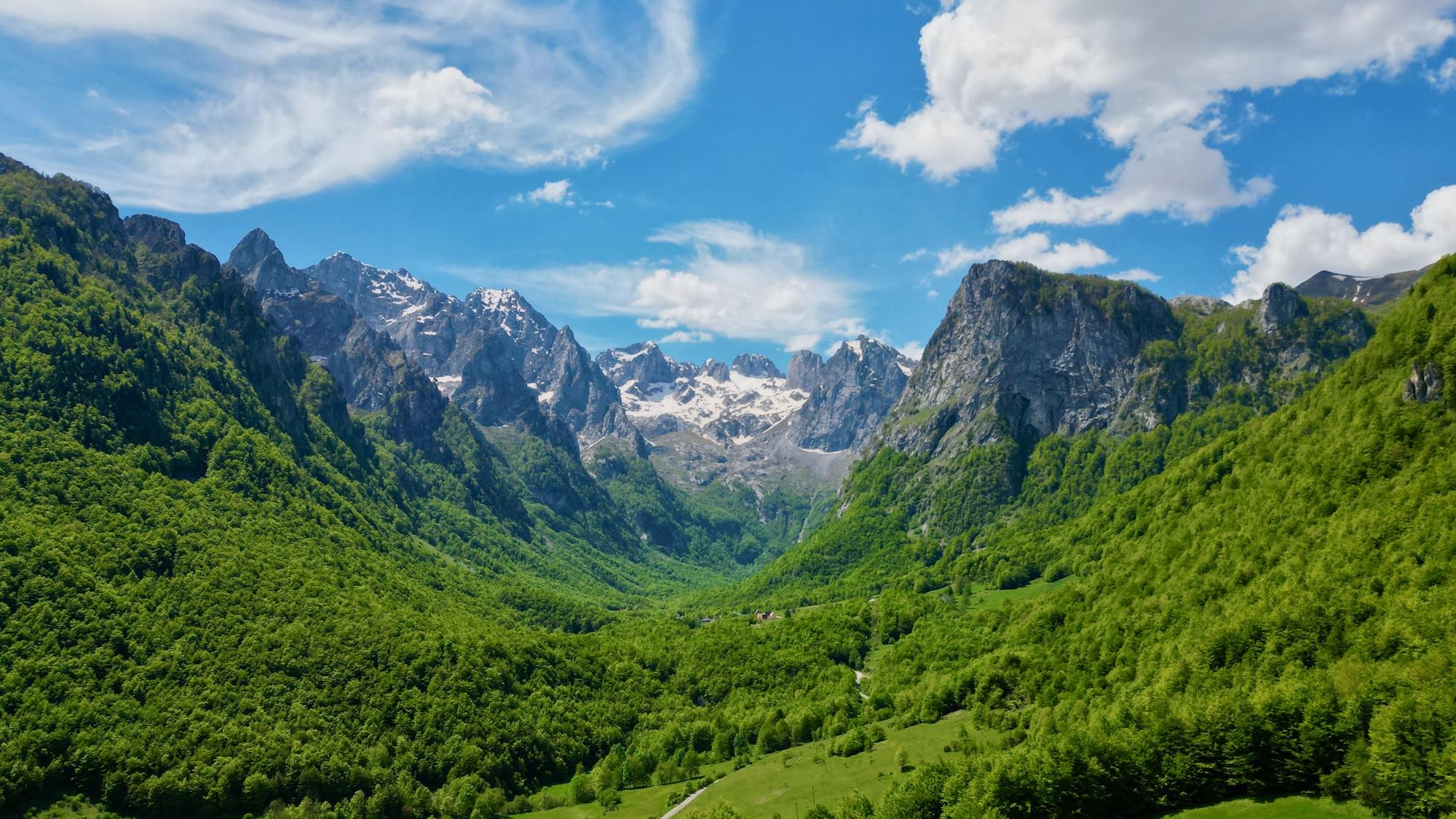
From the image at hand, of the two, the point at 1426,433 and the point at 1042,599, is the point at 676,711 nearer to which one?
the point at 1042,599

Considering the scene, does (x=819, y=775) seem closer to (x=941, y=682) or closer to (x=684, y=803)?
(x=684, y=803)

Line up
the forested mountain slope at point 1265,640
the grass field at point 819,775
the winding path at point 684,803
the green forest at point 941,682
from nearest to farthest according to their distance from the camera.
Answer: the forested mountain slope at point 1265,640, the green forest at point 941,682, the grass field at point 819,775, the winding path at point 684,803

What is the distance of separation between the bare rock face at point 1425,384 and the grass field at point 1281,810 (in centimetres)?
8968

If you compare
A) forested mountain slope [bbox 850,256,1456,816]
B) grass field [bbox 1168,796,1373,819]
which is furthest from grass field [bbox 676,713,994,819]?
grass field [bbox 1168,796,1373,819]

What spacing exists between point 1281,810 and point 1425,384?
94.8 m

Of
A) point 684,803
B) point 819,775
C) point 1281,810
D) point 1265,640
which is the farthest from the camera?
point 684,803

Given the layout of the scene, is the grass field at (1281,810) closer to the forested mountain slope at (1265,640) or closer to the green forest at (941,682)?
the green forest at (941,682)

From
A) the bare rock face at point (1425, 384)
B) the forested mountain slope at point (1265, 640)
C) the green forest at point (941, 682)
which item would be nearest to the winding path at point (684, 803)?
the green forest at point (941, 682)

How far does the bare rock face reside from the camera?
120 m

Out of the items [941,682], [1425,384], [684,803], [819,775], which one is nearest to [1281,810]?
[819,775]

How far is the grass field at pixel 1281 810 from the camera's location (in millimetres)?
59250

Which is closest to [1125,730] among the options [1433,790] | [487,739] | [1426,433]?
[1433,790]

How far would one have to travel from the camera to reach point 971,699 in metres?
147

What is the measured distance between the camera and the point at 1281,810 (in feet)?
206
